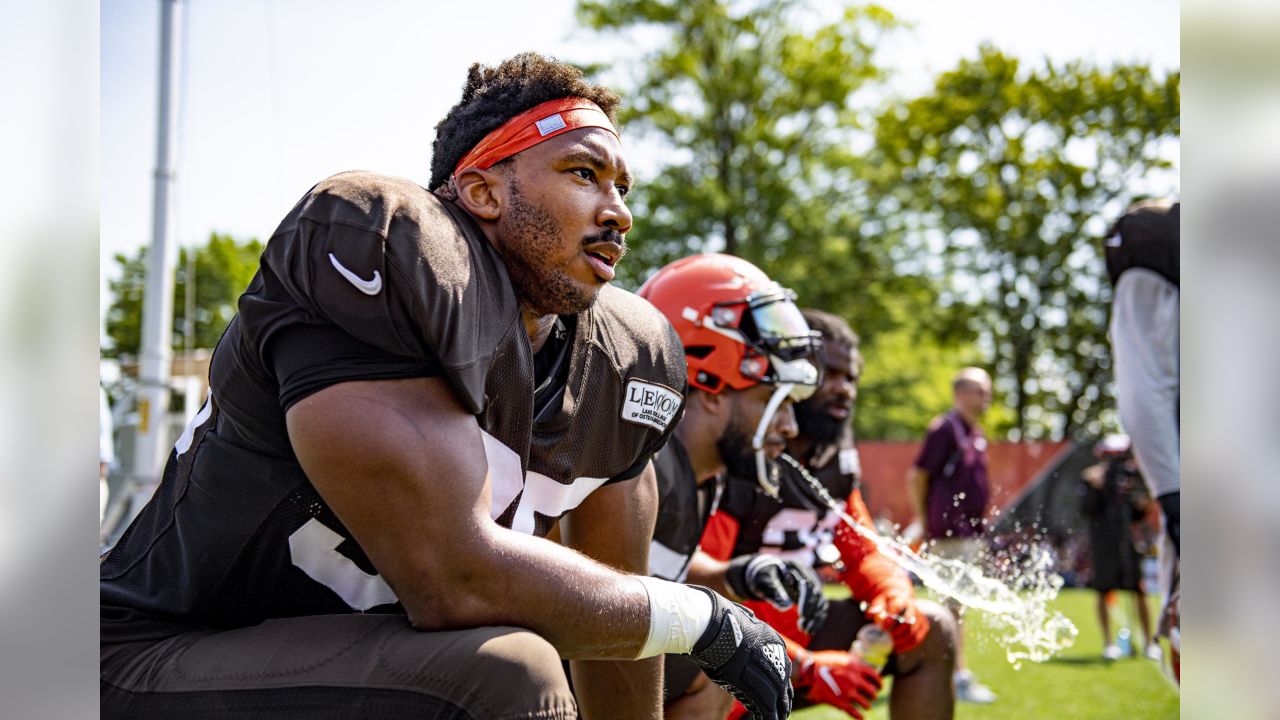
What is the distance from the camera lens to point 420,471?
5.76 feet

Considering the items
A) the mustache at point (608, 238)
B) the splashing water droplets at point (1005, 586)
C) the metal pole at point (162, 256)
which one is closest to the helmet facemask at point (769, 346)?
the splashing water droplets at point (1005, 586)

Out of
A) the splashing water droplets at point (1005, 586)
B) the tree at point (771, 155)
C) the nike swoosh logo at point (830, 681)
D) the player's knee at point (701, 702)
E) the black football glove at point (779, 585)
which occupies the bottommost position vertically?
the player's knee at point (701, 702)

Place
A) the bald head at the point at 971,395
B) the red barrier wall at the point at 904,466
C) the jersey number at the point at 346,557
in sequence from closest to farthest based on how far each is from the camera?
the jersey number at the point at 346,557
the bald head at the point at 971,395
the red barrier wall at the point at 904,466

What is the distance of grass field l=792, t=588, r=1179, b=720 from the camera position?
6.51m

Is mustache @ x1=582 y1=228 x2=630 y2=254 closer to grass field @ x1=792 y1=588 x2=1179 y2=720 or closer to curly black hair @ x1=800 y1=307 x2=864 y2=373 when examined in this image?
grass field @ x1=792 y1=588 x2=1179 y2=720

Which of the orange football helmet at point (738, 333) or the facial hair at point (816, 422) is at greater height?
the orange football helmet at point (738, 333)

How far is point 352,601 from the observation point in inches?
83.4

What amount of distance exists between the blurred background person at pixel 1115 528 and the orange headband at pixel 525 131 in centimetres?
798

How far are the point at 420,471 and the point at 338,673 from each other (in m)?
0.34

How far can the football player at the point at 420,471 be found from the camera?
5.78ft

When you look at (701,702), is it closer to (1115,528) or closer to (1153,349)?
(1153,349)

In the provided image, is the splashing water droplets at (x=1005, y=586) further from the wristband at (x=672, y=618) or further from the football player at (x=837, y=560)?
the wristband at (x=672, y=618)

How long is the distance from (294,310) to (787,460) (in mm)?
3126
